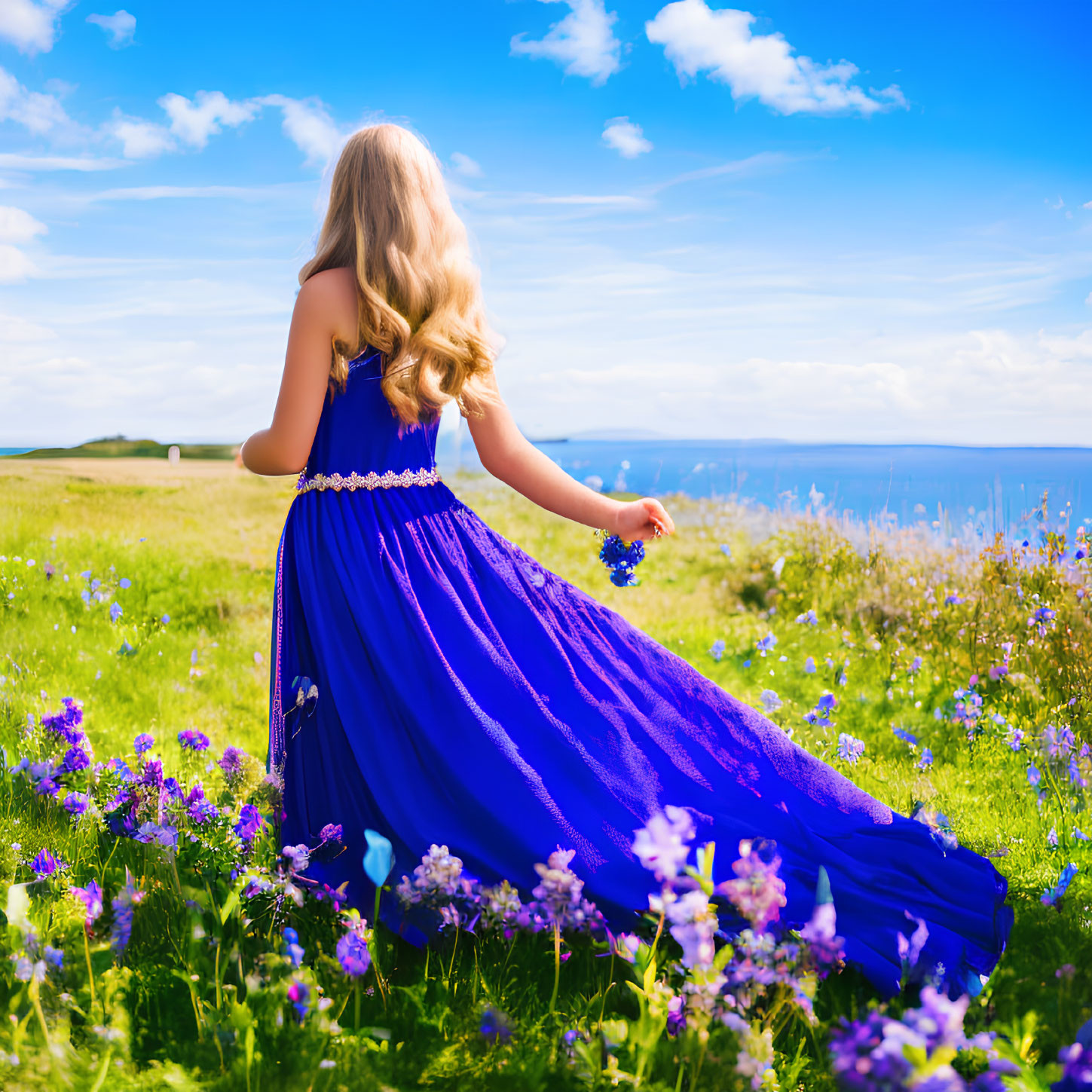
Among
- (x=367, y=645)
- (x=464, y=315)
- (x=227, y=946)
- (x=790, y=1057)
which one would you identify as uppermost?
(x=464, y=315)

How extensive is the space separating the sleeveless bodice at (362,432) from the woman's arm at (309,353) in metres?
0.06

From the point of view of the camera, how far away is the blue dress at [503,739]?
7.82 ft

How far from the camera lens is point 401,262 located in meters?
2.62

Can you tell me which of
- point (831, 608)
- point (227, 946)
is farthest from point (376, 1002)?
point (831, 608)

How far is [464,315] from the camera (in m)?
2.84

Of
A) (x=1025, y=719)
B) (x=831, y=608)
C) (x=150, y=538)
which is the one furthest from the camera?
(x=150, y=538)

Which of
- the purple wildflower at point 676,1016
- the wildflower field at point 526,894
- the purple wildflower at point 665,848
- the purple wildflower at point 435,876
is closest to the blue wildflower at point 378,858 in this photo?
the wildflower field at point 526,894

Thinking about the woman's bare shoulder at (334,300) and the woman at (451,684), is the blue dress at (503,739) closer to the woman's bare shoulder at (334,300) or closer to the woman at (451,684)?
the woman at (451,684)

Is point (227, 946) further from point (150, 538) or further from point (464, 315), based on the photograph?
point (150, 538)

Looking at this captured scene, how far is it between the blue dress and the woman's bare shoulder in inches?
4.7

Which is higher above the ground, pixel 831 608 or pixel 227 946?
pixel 831 608

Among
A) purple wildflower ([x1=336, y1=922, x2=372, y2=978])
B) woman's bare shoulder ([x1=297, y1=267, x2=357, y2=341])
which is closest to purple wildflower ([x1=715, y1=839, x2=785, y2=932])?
purple wildflower ([x1=336, y1=922, x2=372, y2=978])

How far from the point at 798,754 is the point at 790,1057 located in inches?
43.5

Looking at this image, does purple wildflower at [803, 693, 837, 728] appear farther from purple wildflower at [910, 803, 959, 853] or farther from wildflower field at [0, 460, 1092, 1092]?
purple wildflower at [910, 803, 959, 853]
